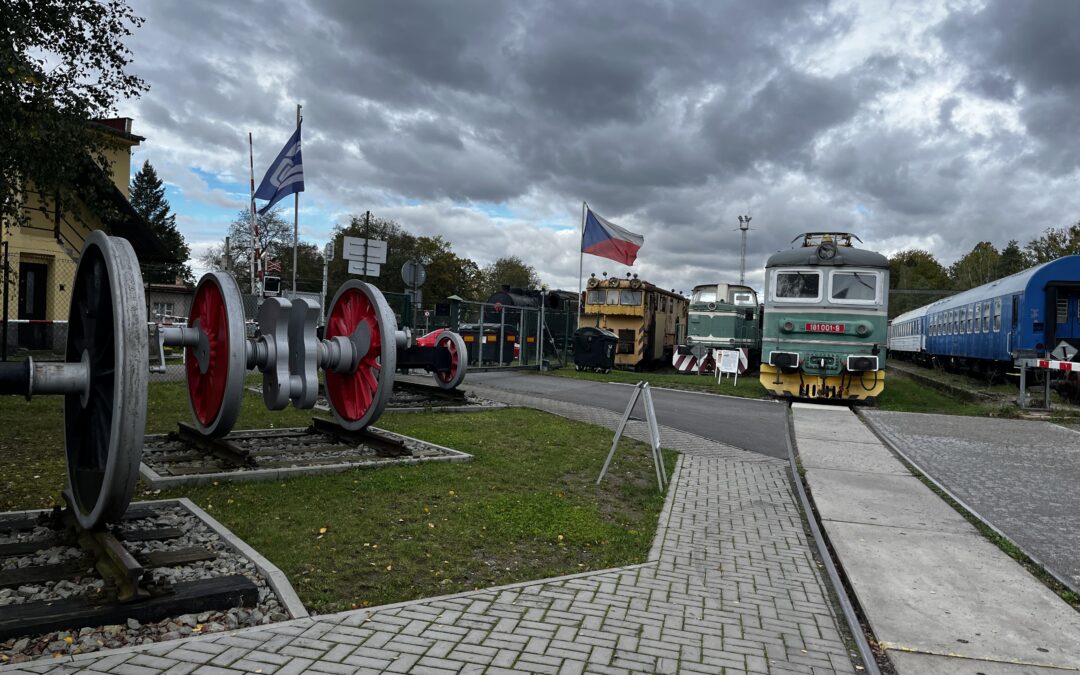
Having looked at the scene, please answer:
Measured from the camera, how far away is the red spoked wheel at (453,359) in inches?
518

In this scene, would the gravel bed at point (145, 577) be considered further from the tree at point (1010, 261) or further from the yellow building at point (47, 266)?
the tree at point (1010, 261)

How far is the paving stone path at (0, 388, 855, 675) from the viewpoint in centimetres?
342

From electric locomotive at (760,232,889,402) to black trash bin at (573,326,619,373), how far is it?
7651 mm

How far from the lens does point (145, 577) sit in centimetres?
386

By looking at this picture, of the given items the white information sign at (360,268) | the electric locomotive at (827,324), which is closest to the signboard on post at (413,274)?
the white information sign at (360,268)

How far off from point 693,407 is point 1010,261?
80.4 meters

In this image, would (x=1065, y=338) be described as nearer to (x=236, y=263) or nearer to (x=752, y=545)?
(x=752, y=545)

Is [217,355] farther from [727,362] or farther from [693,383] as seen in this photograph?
[727,362]

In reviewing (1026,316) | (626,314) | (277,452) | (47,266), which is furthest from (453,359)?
(47,266)

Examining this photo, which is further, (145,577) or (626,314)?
(626,314)

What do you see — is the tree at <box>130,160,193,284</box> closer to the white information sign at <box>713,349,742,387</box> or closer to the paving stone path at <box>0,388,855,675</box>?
the white information sign at <box>713,349,742,387</box>

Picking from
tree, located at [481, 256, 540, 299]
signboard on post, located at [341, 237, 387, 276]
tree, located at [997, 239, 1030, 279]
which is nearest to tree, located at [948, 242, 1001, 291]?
tree, located at [997, 239, 1030, 279]

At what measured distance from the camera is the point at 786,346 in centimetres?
1730

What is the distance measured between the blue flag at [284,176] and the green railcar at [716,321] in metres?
13.5
